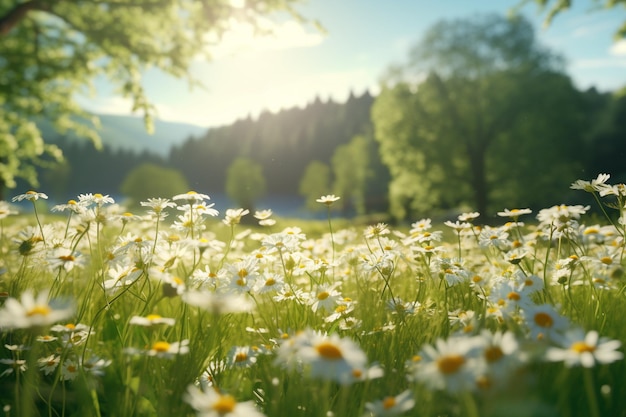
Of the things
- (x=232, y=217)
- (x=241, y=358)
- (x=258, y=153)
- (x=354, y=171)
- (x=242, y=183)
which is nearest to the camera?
(x=241, y=358)

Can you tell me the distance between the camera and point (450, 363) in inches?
40.2

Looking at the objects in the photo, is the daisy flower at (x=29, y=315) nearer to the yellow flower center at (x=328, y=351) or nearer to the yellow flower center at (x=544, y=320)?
the yellow flower center at (x=328, y=351)

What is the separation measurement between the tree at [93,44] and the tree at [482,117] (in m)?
13.2

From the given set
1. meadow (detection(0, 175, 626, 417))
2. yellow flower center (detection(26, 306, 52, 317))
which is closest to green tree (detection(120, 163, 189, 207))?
meadow (detection(0, 175, 626, 417))

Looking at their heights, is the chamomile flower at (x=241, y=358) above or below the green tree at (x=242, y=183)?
below

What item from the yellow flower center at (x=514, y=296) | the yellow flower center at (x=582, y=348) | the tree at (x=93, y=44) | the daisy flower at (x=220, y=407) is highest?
the tree at (x=93, y=44)

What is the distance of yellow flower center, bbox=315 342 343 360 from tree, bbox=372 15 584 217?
2263 centimetres

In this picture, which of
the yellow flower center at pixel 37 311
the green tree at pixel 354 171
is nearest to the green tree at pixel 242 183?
the green tree at pixel 354 171

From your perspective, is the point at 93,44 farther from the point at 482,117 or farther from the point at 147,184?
the point at 147,184

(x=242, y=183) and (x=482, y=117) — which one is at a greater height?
(x=482, y=117)

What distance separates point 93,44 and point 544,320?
14376 millimetres

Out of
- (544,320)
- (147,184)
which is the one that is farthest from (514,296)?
(147,184)

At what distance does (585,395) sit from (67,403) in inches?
77.2

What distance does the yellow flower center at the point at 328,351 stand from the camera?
113 centimetres
